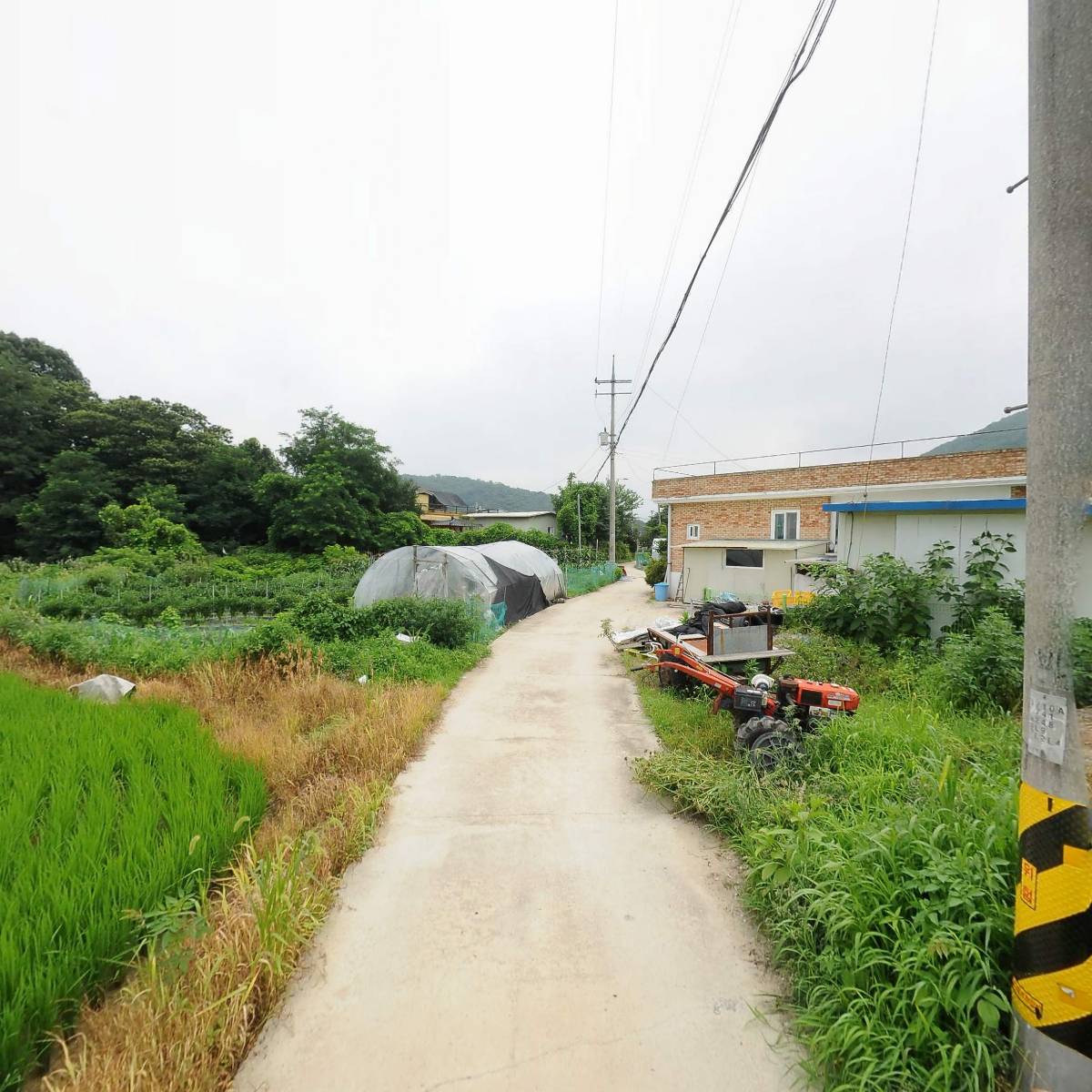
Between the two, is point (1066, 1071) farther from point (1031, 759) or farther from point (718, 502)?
point (718, 502)

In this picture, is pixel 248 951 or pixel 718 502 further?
pixel 718 502

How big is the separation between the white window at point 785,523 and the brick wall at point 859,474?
0.90 ft

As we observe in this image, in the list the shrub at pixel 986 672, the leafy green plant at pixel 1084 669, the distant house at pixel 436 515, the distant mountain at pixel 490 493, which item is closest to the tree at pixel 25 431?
the distant house at pixel 436 515

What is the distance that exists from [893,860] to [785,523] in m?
15.5

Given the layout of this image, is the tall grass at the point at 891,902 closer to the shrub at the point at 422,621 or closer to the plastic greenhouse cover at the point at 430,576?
the shrub at the point at 422,621

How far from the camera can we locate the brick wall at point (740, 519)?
596 inches

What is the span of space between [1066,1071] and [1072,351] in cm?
211

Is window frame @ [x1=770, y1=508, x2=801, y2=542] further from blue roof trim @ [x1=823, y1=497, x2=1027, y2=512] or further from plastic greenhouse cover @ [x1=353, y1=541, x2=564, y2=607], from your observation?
plastic greenhouse cover @ [x1=353, y1=541, x2=564, y2=607]

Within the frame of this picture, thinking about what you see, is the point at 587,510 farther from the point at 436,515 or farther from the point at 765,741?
the point at 765,741

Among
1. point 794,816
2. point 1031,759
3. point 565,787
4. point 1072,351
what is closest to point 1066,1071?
A: point 1031,759

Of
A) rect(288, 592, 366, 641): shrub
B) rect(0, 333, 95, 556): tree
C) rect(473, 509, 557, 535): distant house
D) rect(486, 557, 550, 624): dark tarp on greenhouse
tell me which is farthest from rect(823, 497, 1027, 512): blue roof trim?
rect(473, 509, 557, 535): distant house

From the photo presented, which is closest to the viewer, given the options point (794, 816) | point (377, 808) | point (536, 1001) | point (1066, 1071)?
point (1066, 1071)

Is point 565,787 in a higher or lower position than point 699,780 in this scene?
lower

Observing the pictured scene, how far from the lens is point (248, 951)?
6.67ft
